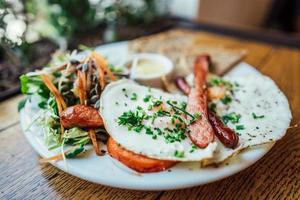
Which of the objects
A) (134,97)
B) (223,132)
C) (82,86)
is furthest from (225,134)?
(82,86)

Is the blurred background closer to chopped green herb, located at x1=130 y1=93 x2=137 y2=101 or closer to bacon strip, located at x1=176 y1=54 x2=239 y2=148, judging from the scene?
chopped green herb, located at x1=130 y1=93 x2=137 y2=101

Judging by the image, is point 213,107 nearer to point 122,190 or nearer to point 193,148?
point 193,148

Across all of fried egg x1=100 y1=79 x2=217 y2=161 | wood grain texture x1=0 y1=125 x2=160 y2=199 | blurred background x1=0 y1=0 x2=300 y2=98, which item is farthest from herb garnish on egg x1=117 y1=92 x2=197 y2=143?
blurred background x1=0 y1=0 x2=300 y2=98

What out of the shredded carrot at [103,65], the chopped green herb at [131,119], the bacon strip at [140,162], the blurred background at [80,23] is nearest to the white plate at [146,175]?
the bacon strip at [140,162]

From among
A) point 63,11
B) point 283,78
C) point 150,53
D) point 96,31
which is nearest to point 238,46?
point 283,78

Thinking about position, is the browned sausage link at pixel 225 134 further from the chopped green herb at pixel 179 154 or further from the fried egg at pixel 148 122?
the chopped green herb at pixel 179 154
